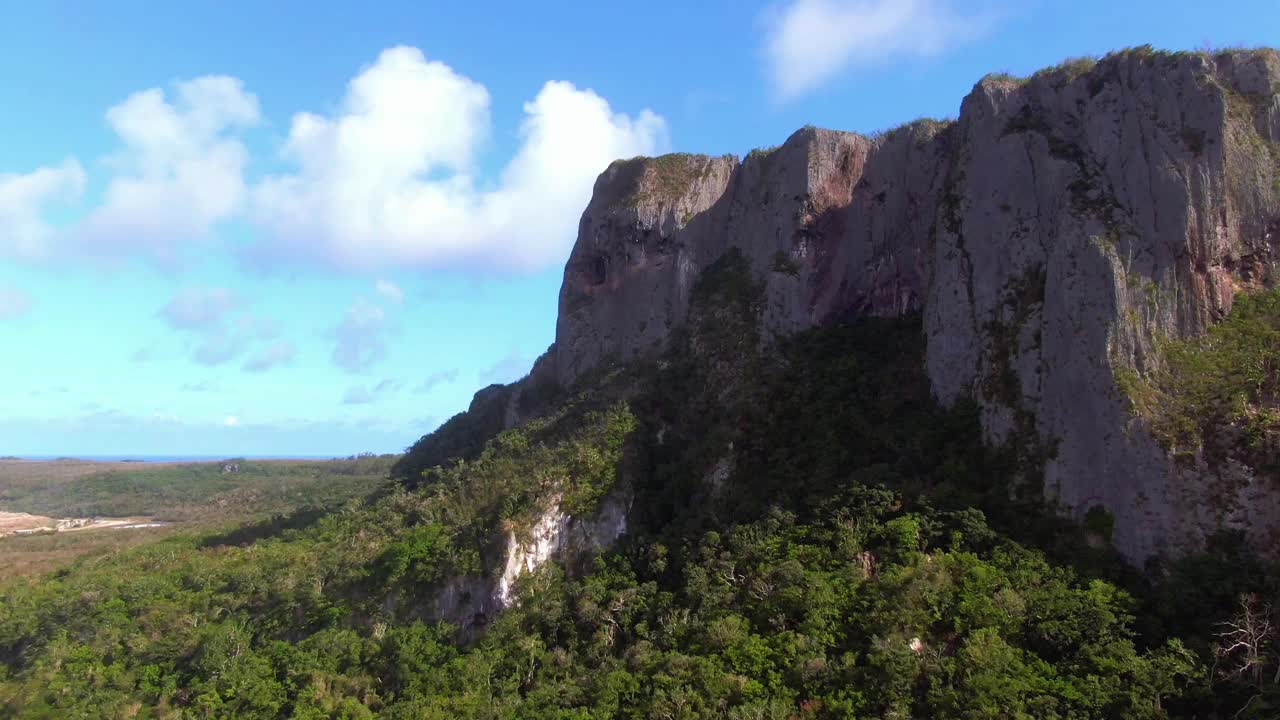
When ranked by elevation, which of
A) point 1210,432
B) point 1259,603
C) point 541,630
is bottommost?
point 541,630

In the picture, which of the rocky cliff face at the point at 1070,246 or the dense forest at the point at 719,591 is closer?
the dense forest at the point at 719,591

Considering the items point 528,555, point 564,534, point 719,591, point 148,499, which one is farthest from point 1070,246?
point 148,499

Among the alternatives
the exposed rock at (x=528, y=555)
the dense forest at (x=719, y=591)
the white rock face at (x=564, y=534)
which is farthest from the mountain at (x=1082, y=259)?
the exposed rock at (x=528, y=555)

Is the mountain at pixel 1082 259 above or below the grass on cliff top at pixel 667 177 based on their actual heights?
below

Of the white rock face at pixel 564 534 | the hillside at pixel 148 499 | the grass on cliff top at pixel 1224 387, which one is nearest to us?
the grass on cliff top at pixel 1224 387

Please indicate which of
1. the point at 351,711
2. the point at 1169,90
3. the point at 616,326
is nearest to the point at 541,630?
the point at 351,711

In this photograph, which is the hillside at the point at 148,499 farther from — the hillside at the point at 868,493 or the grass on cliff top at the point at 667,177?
the grass on cliff top at the point at 667,177

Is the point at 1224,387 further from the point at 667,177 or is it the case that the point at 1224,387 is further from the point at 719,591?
the point at 667,177

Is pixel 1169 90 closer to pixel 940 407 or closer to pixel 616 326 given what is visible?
pixel 940 407

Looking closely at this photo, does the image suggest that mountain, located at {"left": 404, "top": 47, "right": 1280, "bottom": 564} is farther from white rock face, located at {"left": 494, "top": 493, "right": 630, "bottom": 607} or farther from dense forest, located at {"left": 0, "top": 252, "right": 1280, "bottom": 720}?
white rock face, located at {"left": 494, "top": 493, "right": 630, "bottom": 607}
